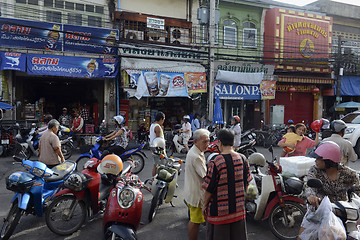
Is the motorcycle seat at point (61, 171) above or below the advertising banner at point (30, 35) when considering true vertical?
below

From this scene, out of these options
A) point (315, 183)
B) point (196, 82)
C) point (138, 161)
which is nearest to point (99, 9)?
point (196, 82)

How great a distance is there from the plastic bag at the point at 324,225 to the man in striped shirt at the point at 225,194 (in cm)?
65

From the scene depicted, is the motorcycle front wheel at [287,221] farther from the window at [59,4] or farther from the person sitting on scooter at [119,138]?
the window at [59,4]

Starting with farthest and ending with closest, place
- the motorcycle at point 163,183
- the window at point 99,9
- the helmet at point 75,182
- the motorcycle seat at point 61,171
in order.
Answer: the window at point 99,9 → the motorcycle at point 163,183 → the motorcycle seat at point 61,171 → the helmet at point 75,182

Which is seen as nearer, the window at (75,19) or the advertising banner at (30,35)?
the advertising banner at (30,35)

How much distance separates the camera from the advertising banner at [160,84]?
13031mm

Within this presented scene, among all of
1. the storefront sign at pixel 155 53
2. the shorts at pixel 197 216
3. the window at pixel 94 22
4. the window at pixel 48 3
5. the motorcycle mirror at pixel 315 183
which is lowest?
the shorts at pixel 197 216

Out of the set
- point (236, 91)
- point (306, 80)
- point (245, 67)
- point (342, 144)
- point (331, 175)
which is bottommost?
point (331, 175)

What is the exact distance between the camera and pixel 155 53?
46.0 feet

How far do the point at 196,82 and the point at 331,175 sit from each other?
11.8 meters

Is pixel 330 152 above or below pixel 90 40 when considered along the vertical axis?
below

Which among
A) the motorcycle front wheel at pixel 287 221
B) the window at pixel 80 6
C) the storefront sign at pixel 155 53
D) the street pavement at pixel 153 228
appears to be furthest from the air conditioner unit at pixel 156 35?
the motorcycle front wheel at pixel 287 221

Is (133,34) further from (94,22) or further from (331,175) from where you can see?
(331,175)

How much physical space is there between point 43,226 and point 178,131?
23.3ft
